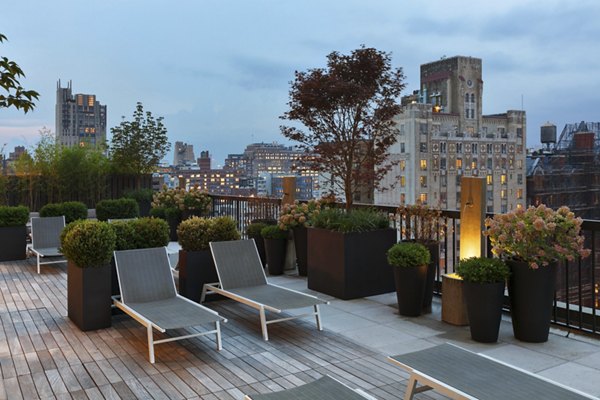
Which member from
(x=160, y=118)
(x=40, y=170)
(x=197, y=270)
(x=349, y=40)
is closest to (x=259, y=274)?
(x=197, y=270)

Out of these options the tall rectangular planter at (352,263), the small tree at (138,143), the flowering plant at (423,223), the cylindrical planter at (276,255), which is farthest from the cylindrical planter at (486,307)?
the small tree at (138,143)

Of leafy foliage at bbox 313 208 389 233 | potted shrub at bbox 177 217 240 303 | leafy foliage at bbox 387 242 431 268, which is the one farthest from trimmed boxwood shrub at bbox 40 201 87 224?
leafy foliage at bbox 387 242 431 268

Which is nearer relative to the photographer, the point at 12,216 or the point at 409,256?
the point at 409,256

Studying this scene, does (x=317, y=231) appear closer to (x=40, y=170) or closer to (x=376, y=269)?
(x=376, y=269)

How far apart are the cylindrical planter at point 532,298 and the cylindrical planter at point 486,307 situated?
0.50ft

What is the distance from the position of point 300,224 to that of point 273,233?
46 centimetres

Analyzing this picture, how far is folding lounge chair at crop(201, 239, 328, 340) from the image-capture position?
5.07 m

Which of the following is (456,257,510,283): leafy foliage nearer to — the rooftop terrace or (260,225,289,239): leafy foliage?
the rooftop terrace

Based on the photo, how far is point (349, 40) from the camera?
48.0 metres

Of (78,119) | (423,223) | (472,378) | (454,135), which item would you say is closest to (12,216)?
(423,223)

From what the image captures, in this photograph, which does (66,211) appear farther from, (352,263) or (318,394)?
(318,394)

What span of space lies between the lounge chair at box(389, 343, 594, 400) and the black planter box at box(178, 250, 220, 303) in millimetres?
3302

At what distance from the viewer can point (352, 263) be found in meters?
6.32

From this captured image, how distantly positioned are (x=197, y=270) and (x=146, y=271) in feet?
2.72
